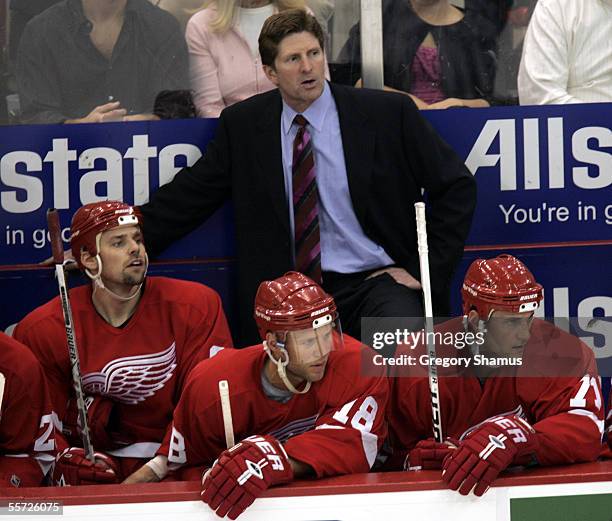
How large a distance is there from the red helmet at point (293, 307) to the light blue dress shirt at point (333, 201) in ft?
2.74

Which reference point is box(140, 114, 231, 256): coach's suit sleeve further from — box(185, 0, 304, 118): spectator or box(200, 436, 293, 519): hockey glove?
box(200, 436, 293, 519): hockey glove

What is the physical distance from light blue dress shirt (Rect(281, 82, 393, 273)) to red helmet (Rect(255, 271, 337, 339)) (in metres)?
0.83

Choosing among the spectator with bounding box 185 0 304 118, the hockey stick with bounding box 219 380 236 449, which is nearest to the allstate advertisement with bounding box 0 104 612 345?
the spectator with bounding box 185 0 304 118

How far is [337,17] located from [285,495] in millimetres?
1942

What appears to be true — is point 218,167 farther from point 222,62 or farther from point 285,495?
point 285,495

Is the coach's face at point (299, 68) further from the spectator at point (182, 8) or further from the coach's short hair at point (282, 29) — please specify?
the spectator at point (182, 8)

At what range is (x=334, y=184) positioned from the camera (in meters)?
4.28

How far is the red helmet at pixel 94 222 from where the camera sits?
12.8 feet

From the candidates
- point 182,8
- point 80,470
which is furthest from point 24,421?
point 182,8

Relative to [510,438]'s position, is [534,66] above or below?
above

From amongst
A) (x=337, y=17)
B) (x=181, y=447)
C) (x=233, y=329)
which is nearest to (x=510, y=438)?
(x=181, y=447)

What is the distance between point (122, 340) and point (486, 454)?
128 centimetres

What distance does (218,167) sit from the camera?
4324 millimetres

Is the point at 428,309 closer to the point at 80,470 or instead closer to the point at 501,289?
the point at 501,289
